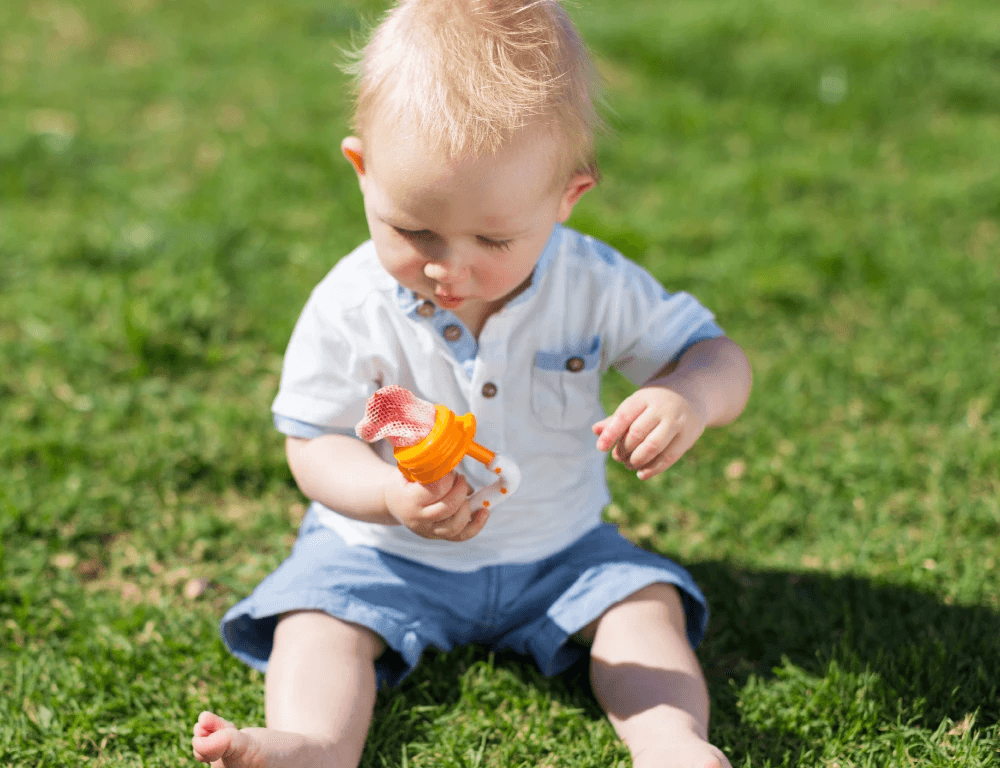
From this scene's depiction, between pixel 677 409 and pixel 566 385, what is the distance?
330mm

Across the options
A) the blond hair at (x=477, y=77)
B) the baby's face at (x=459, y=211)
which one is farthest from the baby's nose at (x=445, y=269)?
the blond hair at (x=477, y=77)

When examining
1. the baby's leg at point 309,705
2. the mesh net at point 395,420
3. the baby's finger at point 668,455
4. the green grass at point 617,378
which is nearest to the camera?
the mesh net at point 395,420

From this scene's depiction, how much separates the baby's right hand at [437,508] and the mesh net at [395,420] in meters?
0.12

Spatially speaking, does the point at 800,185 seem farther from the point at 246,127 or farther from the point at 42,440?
the point at 42,440

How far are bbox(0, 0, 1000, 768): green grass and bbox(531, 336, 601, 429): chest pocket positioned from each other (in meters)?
0.57

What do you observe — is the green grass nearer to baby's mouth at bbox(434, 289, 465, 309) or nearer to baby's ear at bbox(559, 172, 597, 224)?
baby's ear at bbox(559, 172, 597, 224)

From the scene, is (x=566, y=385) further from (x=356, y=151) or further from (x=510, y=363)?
(x=356, y=151)

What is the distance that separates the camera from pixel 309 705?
6.44 feet

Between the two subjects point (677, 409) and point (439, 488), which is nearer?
point (439, 488)

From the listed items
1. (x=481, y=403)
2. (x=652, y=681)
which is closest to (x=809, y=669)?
(x=652, y=681)

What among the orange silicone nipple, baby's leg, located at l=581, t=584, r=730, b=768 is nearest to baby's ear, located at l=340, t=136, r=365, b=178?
the orange silicone nipple

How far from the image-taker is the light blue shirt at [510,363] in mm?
2070

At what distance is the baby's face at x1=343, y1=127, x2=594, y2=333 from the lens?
1.71 meters

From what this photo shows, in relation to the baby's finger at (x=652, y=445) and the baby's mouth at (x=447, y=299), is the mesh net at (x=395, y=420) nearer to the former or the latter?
the baby's mouth at (x=447, y=299)
